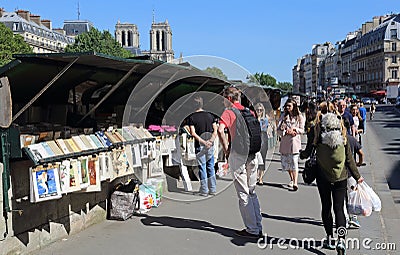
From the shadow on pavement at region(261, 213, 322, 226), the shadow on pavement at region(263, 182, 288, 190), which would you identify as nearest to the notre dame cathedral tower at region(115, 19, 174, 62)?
the shadow on pavement at region(263, 182, 288, 190)

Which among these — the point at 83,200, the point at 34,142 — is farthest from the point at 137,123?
the point at 34,142

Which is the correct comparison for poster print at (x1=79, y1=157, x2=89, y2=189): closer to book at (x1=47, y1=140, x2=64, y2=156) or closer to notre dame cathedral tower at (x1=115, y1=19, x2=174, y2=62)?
book at (x1=47, y1=140, x2=64, y2=156)

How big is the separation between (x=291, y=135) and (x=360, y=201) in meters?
3.44

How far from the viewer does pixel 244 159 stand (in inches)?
255

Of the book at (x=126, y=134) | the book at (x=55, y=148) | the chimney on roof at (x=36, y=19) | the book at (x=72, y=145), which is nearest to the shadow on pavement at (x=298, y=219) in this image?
the book at (x=126, y=134)

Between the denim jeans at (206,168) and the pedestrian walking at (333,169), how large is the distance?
3.22 m

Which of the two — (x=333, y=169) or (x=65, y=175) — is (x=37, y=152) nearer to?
(x=65, y=175)

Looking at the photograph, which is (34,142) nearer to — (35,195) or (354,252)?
(35,195)

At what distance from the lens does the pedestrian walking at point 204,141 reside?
29.2ft

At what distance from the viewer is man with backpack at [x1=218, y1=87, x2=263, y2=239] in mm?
6484

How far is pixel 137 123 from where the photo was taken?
8.69 m

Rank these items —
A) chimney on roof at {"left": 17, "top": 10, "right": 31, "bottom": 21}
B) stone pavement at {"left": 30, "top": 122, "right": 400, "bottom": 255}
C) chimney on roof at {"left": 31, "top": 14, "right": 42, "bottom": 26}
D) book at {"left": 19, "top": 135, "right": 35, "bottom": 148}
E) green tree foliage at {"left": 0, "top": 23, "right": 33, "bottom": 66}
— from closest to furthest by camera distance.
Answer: book at {"left": 19, "top": 135, "right": 35, "bottom": 148}
stone pavement at {"left": 30, "top": 122, "right": 400, "bottom": 255}
green tree foliage at {"left": 0, "top": 23, "right": 33, "bottom": 66}
chimney on roof at {"left": 17, "top": 10, "right": 31, "bottom": 21}
chimney on roof at {"left": 31, "top": 14, "right": 42, "bottom": 26}

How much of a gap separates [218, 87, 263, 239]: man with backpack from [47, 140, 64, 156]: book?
2.00 metres
